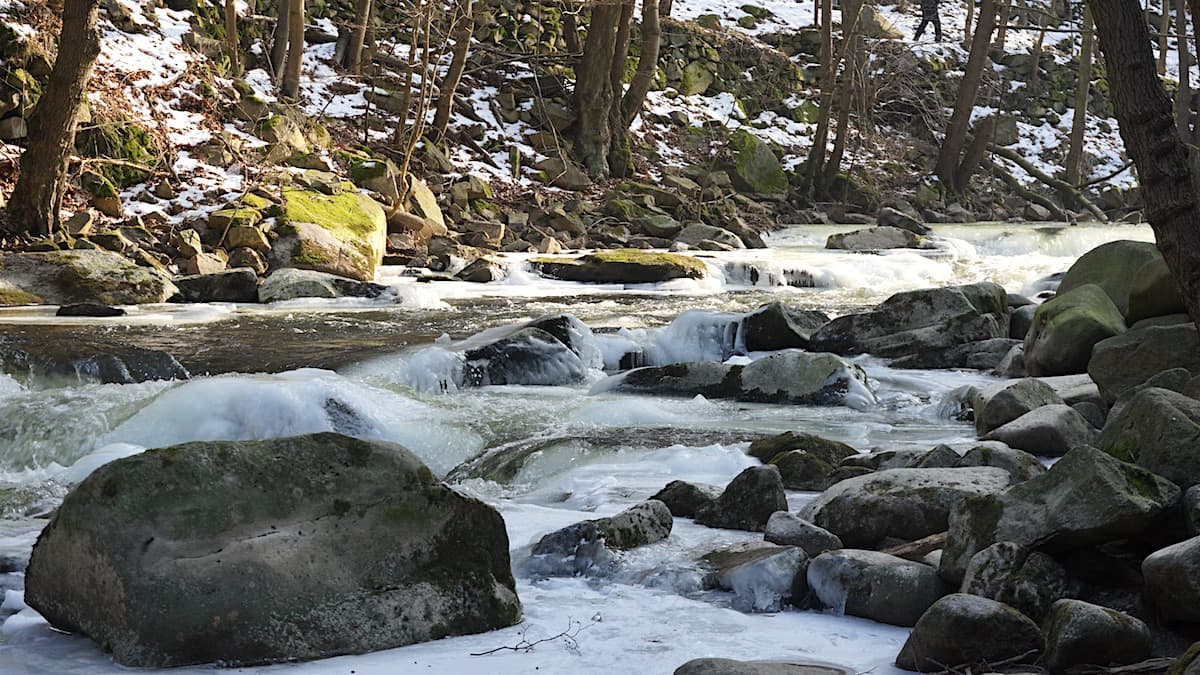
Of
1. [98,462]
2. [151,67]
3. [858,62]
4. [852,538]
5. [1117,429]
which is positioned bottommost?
[98,462]

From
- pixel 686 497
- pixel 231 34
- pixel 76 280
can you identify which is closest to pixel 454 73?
pixel 231 34

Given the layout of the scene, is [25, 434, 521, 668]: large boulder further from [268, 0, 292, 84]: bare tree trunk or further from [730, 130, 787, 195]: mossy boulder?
[730, 130, 787, 195]: mossy boulder

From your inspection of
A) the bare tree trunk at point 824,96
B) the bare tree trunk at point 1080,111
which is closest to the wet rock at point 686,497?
the bare tree trunk at point 824,96

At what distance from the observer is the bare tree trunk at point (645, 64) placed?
21.7 m

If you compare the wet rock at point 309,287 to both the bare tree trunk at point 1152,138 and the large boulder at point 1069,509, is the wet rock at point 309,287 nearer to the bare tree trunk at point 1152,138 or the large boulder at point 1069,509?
the bare tree trunk at point 1152,138

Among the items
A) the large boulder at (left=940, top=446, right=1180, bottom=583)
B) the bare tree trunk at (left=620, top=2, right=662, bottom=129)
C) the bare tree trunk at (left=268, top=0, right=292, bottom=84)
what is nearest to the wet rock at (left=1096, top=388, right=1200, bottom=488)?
the large boulder at (left=940, top=446, right=1180, bottom=583)

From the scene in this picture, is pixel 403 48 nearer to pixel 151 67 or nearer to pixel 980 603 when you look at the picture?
pixel 151 67

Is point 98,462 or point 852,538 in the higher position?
point 852,538

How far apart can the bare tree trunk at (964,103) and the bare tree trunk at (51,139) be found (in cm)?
1527

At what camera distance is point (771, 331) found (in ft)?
36.5

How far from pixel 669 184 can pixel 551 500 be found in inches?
699

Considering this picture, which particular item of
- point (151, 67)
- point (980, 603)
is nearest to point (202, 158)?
point (151, 67)

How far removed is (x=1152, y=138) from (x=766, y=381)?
14.8 feet

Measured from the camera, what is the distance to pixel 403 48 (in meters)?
24.9
